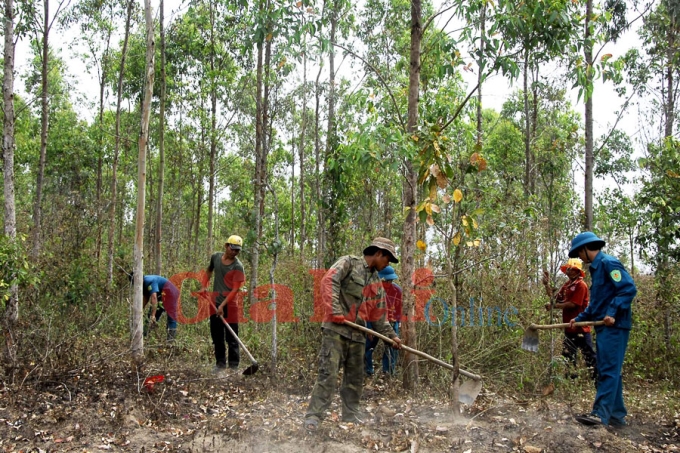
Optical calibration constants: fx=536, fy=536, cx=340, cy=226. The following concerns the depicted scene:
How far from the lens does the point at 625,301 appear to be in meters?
4.73

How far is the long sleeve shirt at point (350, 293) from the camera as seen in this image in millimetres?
4828

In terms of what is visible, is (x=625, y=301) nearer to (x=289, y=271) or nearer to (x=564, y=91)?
(x=289, y=271)

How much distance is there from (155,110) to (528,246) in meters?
12.6

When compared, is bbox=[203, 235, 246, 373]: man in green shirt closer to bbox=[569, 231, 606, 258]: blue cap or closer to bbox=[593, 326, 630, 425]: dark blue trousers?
bbox=[569, 231, 606, 258]: blue cap

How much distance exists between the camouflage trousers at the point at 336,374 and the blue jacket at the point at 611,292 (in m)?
2.22

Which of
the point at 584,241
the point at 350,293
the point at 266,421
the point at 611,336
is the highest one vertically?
the point at 584,241

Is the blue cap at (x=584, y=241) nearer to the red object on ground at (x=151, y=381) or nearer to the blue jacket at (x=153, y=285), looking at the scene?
the red object on ground at (x=151, y=381)

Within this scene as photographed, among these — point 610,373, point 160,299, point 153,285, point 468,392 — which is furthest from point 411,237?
point 160,299

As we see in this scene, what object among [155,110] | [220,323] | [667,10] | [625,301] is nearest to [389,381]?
[220,323]

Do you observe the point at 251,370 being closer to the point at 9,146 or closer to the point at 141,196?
the point at 141,196

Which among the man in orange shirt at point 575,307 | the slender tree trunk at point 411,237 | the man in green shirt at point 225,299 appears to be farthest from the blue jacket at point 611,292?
the man in green shirt at point 225,299

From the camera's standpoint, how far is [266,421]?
16.4ft

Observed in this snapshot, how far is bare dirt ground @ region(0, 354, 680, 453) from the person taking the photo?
14.3 ft

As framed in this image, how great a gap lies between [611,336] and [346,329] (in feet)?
7.80
